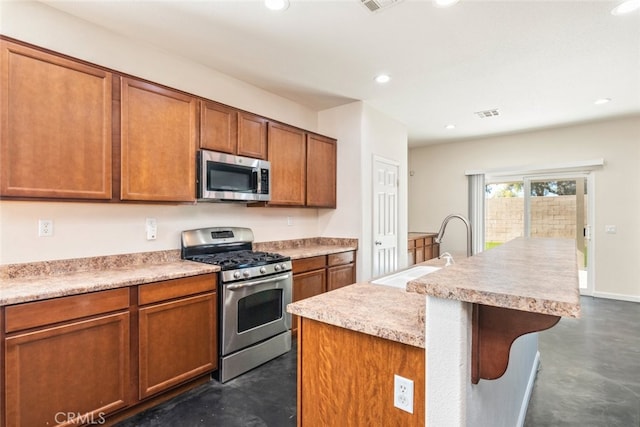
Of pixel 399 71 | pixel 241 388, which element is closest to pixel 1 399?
pixel 241 388

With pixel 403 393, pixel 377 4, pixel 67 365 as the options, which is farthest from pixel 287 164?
pixel 403 393

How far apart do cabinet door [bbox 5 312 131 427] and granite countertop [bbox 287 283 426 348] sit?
133 cm

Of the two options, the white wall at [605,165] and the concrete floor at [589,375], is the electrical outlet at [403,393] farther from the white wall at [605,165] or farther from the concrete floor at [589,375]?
the white wall at [605,165]

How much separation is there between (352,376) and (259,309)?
173 cm

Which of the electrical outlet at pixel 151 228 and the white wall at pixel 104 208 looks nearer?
the white wall at pixel 104 208

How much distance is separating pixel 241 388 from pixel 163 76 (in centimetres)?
263

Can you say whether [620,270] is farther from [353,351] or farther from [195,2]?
[195,2]

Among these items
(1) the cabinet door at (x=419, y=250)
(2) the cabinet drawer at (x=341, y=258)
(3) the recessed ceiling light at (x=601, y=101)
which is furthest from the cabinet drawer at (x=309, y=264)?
(3) the recessed ceiling light at (x=601, y=101)

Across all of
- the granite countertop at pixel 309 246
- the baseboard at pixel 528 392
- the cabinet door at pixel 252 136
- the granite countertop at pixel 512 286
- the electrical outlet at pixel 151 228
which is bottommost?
the baseboard at pixel 528 392

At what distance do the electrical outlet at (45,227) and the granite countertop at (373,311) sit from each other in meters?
1.89

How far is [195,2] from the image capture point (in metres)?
2.12

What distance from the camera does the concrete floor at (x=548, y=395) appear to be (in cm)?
203

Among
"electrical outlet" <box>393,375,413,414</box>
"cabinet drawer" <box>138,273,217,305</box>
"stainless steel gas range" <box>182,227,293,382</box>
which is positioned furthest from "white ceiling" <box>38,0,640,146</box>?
"electrical outlet" <box>393,375,413,414</box>

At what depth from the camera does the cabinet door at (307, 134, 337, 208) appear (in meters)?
3.79
